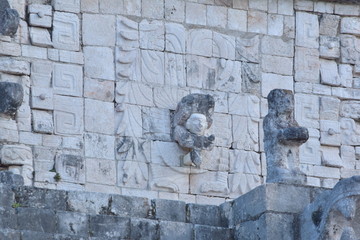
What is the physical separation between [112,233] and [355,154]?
6811 millimetres

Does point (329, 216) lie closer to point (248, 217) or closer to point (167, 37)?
point (248, 217)

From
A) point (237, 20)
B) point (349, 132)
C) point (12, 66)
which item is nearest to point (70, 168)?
point (12, 66)

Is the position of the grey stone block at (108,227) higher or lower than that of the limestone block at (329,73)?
lower

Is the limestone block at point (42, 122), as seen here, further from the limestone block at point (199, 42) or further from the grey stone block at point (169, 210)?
the grey stone block at point (169, 210)

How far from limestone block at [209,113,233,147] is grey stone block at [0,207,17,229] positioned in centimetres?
592

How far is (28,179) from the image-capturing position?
2336 centimetres

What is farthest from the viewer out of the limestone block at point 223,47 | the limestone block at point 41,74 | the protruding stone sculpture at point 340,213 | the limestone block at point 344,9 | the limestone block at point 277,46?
the limestone block at point 344,9

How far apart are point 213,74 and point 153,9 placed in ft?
4.17

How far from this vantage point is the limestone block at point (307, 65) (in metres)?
26.0

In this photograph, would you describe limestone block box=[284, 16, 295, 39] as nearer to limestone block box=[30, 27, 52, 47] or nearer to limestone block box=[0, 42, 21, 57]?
limestone block box=[30, 27, 52, 47]

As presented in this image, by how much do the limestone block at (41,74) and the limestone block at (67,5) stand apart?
2.92 feet

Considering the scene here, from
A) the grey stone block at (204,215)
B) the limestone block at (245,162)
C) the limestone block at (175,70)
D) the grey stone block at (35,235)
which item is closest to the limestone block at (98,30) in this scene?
the limestone block at (175,70)

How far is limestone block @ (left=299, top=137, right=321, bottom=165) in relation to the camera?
25516mm

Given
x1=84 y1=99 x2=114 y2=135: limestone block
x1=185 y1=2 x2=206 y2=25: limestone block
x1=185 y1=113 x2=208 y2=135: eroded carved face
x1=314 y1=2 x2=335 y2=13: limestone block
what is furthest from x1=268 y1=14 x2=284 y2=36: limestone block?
x1=84 y1=99 x2=114 y2=135: limestone block
